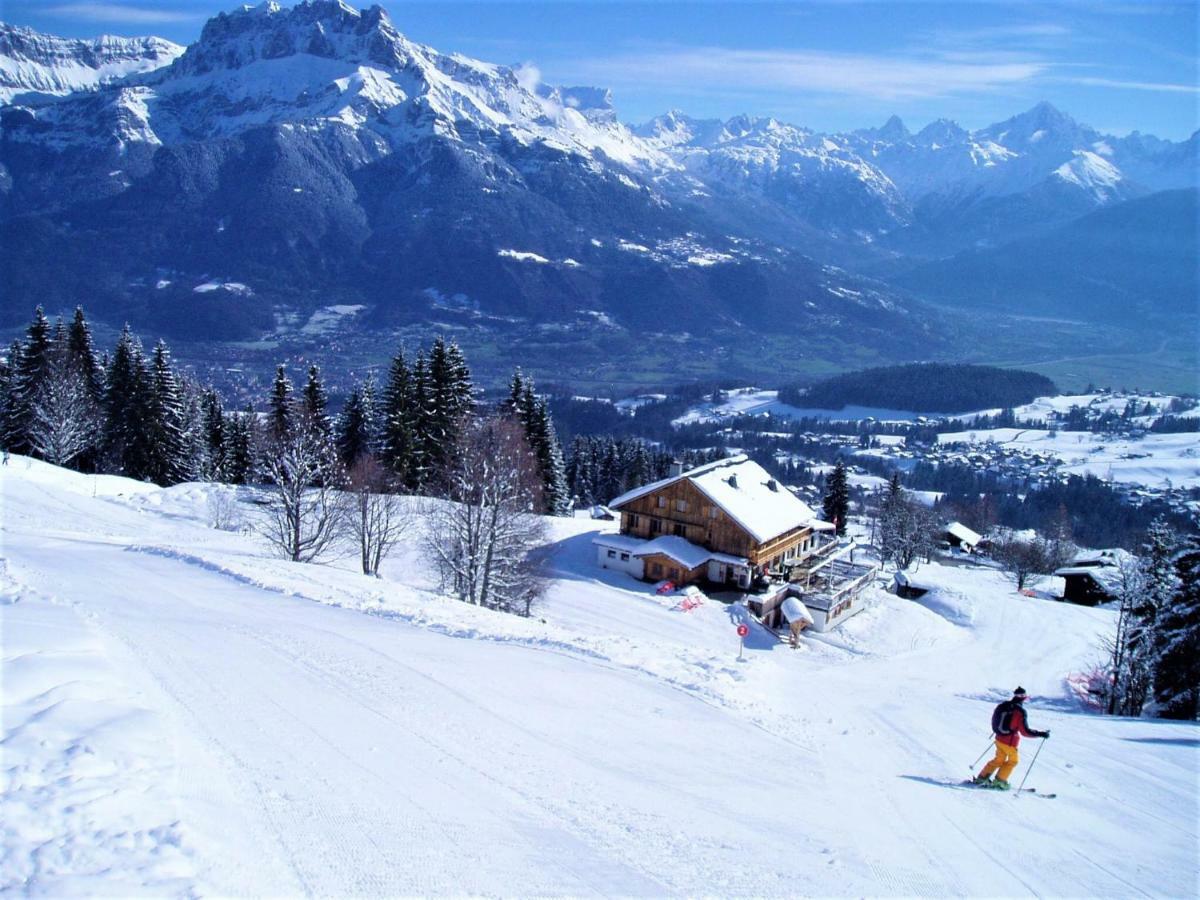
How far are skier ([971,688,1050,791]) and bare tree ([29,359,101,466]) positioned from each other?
53.0 m

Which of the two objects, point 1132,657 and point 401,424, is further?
point 401,424

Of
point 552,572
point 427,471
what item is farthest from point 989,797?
point 427,471

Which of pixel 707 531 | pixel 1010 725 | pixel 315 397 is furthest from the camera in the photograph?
pixel 315 397

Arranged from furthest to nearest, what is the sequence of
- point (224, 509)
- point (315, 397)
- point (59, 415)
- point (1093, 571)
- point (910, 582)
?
point (1093, 571) < point (910, 582) < point (315, 397) < point (59, 415) < point (224, 509)

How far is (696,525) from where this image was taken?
45.8 metres

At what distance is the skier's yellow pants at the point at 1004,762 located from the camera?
41.8 feet

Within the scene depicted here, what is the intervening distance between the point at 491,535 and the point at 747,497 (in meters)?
21.0

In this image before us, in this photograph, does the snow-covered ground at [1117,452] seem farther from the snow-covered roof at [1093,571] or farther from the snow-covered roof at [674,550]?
the snow-covered roof at [674,550]

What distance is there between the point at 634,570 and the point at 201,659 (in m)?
→ 33.3

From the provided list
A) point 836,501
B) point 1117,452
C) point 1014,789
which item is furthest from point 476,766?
point 1117,452

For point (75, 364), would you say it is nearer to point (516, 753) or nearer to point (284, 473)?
point (284, 473)

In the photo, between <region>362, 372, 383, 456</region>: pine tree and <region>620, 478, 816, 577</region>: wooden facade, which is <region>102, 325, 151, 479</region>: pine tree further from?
<region>620, 478, 816, 577</region>: wooden facade

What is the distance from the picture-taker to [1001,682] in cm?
3453

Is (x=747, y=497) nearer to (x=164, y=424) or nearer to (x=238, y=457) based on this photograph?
(x=238, y=457)
